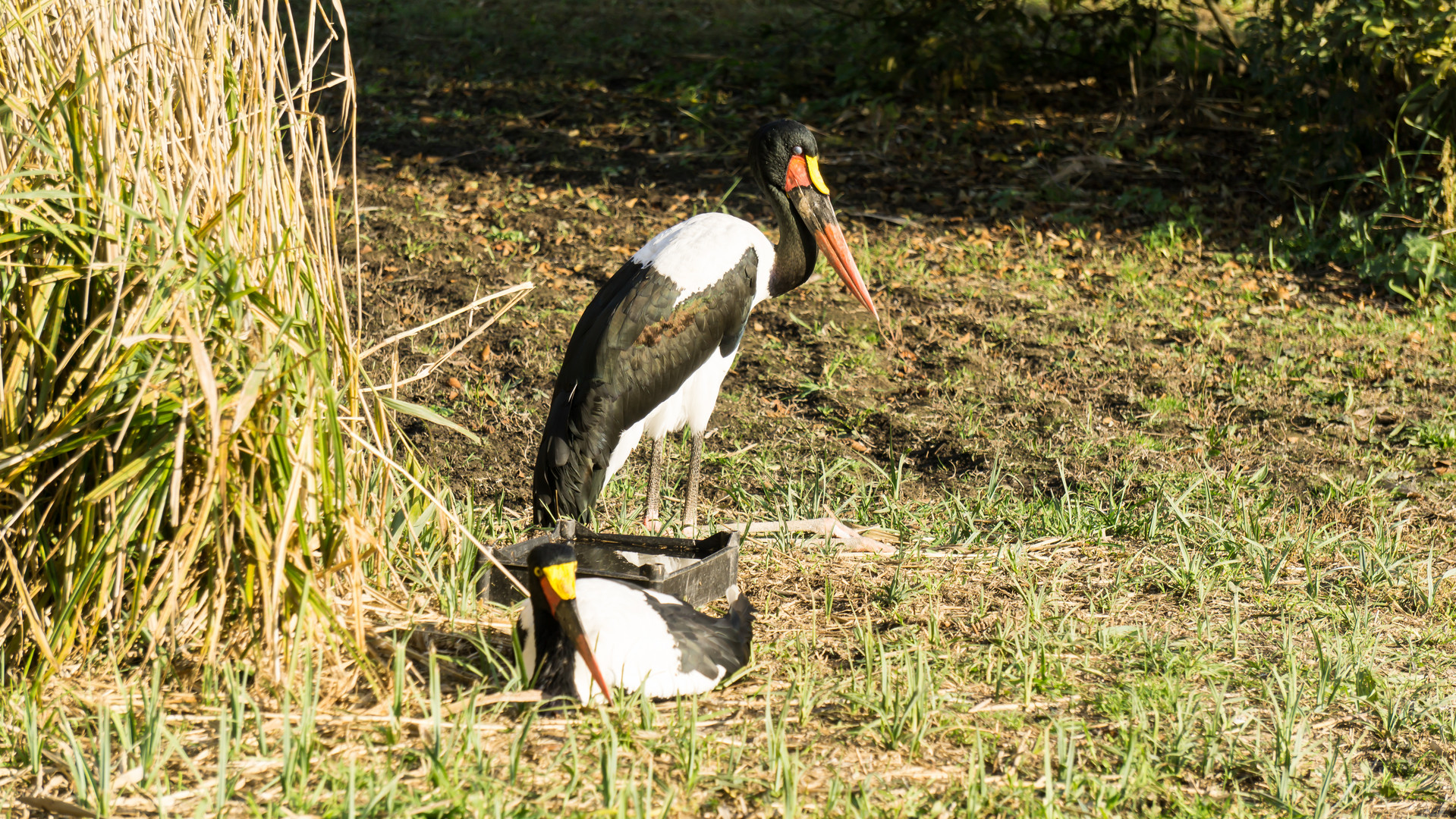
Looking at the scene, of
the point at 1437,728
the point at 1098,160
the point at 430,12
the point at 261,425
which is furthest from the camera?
the point at 430,12

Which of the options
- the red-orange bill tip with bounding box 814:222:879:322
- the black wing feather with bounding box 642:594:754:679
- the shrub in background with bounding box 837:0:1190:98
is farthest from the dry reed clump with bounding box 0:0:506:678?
the shrub in background with bounding box 837:0:1190:98

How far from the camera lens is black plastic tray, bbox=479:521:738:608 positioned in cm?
333

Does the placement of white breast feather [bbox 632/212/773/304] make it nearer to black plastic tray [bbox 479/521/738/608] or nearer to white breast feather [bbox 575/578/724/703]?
black plastic tray [bbox 479/521/738/608]

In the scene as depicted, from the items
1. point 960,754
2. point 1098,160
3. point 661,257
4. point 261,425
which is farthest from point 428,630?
point 1098,160

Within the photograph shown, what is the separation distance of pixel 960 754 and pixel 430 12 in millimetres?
9919

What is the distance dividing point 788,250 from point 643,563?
4.92 feet

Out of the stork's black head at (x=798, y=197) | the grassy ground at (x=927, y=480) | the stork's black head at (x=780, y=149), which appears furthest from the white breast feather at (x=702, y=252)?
the grassy ground at (x=927, y=480)

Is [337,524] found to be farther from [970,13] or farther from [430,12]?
[430,12]

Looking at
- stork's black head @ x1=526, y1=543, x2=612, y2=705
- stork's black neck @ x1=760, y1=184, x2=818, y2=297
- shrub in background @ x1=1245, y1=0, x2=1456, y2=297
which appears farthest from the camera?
shrub in background @ x1=1245, y1=0, x2=1456, y2=297

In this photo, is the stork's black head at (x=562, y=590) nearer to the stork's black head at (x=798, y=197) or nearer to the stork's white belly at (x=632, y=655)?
the stork's white belly at (x=632, y=655)

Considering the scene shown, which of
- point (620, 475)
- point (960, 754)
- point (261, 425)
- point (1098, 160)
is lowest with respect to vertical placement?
point (960, 754)

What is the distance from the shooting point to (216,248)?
2791mm

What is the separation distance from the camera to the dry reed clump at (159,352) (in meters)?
2.62

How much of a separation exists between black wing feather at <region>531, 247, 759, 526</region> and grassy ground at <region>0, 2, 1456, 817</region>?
0.24m
